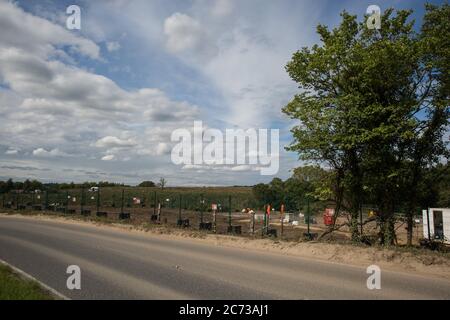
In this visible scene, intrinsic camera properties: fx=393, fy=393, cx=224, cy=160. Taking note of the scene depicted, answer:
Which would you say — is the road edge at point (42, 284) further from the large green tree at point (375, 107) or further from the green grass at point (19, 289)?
the large green tree at point (375, 107)

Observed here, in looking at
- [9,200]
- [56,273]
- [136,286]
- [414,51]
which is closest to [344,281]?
[136,286]

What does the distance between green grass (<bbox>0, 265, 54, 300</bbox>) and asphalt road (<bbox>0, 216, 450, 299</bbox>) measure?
431 millimetres

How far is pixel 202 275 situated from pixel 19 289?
4085mm

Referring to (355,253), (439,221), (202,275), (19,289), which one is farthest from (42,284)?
(439,221)

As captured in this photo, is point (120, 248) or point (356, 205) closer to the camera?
point (120, 248)

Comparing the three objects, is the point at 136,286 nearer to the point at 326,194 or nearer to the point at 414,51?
the point at 326,194

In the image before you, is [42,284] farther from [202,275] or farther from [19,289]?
[202,275]

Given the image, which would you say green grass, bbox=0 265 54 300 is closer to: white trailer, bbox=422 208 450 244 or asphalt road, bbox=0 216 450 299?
asphalt road, bbox=0 216 450 299

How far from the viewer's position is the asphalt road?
8023 millimetres

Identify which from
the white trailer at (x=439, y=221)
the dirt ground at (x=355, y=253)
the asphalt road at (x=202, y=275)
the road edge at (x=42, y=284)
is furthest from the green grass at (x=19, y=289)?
the white trailer at (x=439, y=221)

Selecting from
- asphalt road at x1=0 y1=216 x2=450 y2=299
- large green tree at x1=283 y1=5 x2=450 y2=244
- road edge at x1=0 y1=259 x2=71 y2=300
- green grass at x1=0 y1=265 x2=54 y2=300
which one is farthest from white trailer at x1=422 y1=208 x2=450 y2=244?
green grass at x1=0 y1=265 x2=54 y2=300
